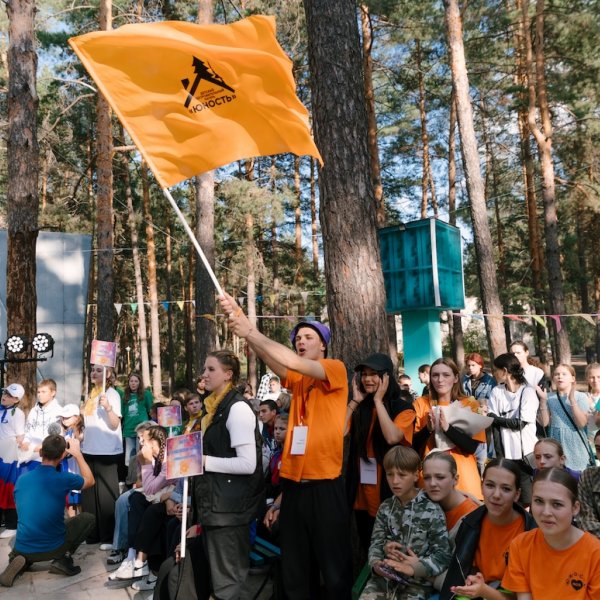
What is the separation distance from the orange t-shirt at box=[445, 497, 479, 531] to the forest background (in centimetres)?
144

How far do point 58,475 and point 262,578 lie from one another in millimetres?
2433

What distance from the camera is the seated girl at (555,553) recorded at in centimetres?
265

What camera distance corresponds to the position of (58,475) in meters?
5.39

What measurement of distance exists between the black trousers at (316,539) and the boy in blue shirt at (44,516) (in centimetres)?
271

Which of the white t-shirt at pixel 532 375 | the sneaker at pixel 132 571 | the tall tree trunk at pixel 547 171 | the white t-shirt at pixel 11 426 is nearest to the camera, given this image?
the sneaker at pixel 132 571

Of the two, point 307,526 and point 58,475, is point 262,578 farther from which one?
point 58,475

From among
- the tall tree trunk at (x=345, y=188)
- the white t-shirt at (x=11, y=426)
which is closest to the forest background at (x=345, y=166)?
the tall tree trunk at (x=345, y=188)

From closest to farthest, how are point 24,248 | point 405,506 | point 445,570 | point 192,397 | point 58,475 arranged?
point 445,570 → point 405,506 → point 58,475 → point 192,397 → point 24,248

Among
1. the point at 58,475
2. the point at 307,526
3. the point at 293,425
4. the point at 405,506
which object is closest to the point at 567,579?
the point at 405,506

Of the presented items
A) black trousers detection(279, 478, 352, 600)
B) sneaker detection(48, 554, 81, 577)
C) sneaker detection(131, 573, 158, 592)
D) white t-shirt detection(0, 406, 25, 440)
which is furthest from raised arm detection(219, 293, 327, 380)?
white t-shirt detection(0, 406, 25, 440)

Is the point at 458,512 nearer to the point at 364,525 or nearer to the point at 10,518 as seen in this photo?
the point at 364,525

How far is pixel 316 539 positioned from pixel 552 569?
125cm

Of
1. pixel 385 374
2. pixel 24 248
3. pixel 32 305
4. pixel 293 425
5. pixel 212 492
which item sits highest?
pixel 24 248

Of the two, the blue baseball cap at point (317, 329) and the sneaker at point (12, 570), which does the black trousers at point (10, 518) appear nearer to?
the sneaker at point (12, 570)
